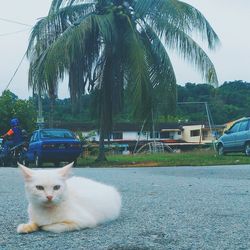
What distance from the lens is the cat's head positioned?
3.96 meters

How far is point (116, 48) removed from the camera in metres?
20.7

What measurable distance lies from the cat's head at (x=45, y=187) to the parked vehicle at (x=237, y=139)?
19.1 metres

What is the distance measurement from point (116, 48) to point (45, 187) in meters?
17.1

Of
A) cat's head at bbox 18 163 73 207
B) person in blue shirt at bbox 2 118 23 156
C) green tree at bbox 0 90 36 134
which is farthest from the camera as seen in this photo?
green tree at bbox 0 90 36 134

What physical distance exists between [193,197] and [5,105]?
1681 inches

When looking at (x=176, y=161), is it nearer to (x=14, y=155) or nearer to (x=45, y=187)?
(x=14, y=155)

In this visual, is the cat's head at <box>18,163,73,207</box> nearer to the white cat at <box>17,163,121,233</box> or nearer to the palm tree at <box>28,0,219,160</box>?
the white cat at <box>17,163,121,233</box>

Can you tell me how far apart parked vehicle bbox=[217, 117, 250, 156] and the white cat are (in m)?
18.6

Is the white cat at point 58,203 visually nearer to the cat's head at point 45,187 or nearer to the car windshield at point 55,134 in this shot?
the cat's head at point 45,187

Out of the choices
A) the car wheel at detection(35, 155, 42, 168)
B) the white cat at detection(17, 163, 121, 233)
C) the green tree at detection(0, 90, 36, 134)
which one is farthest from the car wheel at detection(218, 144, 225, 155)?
the green tree at detection(0, 90, 36, 134)

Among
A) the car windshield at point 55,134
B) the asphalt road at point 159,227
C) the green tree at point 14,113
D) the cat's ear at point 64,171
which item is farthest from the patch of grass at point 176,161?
the green tree at point 14,113

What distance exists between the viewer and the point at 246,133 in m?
22.6

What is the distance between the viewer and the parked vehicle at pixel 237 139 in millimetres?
22566

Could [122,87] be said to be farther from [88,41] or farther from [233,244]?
[233,244]
